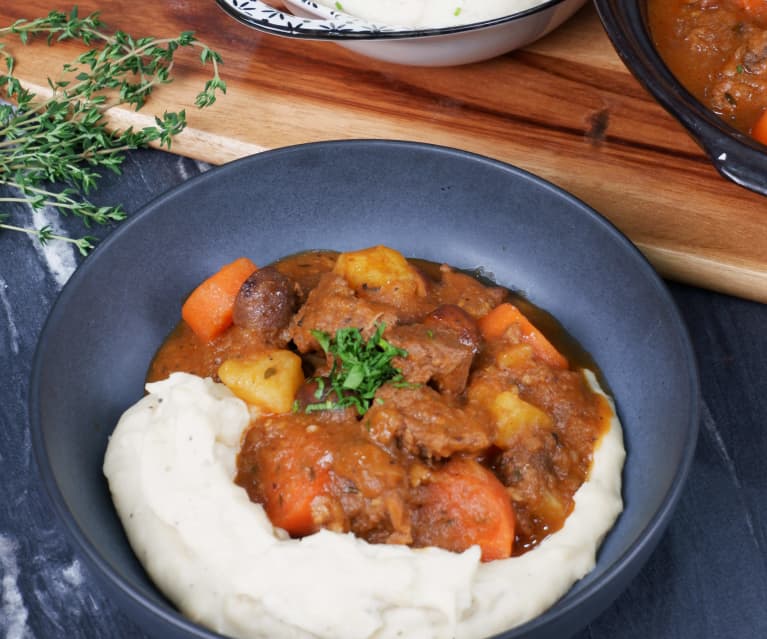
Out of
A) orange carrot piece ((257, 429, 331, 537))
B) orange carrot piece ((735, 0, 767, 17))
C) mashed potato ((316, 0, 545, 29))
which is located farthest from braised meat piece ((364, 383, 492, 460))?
orange carrot piece ((735, 0, 767, 17))

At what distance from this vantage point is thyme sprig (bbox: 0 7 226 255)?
163 inches

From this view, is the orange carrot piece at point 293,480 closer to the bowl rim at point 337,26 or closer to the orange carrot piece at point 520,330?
the orange carrot piece at point 520,330

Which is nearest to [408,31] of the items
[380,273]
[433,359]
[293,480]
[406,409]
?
[380,273]

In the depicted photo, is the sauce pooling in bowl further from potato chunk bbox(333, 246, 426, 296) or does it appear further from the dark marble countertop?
the dark marble countertop

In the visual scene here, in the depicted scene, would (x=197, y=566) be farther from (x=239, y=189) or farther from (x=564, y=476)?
(x=239, y=189)

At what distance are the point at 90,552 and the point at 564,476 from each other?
1.41m

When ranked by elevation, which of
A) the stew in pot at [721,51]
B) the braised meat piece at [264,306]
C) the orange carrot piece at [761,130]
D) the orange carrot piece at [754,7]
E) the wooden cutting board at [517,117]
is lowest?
the braised meat piece at [264,306]

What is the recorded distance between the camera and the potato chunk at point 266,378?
3180 millimetres

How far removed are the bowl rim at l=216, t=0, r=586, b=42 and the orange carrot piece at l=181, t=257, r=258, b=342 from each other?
1012 millimetres

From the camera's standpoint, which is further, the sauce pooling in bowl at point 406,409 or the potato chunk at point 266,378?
the potato chunk at point 266,378

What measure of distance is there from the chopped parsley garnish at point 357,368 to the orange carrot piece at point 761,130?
4.59 feet

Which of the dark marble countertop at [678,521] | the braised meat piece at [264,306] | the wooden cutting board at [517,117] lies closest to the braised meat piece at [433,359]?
the braised meat piece at [264,306]

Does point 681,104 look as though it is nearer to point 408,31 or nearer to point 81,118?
point 408,31

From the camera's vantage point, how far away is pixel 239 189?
3873mm
